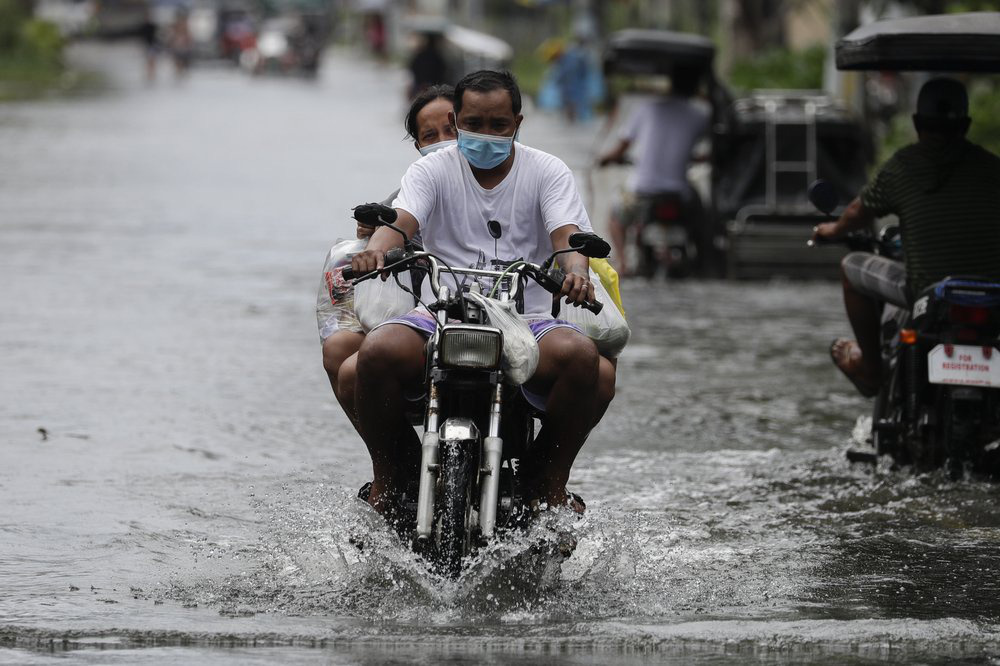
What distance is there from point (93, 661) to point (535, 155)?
2147 millimetres

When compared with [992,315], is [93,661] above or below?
below

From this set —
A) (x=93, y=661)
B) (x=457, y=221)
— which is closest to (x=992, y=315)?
(x=457, y=221)

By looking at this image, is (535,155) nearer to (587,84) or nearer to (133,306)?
(133,306)

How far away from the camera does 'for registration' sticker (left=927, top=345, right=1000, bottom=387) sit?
764 centimetres

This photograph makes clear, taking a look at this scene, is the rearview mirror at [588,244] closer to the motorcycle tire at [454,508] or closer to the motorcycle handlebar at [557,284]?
the motorcycle handlebar at [557,284]

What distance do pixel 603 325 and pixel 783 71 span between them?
903 inches

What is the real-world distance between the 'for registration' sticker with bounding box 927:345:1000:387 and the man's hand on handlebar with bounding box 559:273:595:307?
2.46m

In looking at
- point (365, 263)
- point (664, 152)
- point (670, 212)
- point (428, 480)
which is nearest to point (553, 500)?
point (428, 480)

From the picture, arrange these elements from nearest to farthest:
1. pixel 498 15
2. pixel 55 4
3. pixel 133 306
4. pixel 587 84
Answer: pixel 133 306, pixel 587 84, pixel 498 15, pixel 55 4

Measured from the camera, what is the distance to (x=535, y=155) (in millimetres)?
6297

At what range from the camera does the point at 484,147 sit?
20.1 ft

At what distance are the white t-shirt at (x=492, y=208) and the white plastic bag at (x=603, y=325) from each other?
10 centimetres

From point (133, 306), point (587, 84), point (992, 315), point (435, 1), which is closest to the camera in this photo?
point (992, 315)

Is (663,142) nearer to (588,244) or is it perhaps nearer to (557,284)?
(588,244)
